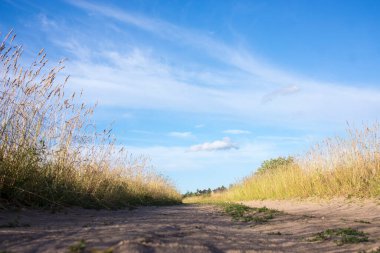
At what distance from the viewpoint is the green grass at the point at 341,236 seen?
397 centimetres

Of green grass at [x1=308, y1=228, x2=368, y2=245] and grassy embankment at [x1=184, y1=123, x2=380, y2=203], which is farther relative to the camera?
grassy embankment at [x1=184, y1=123, x2=380, y2=203]

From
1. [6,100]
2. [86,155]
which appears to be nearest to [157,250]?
[6,100]

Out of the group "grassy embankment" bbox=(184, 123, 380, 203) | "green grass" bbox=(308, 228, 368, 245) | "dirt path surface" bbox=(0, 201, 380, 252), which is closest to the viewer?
"dirt path surface" bbox=(0, 201, 380, 252)

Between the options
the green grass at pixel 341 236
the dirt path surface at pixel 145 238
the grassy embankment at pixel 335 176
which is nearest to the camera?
the dirt path surface at pixel 145 238

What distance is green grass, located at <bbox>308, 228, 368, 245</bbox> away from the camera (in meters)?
3.97

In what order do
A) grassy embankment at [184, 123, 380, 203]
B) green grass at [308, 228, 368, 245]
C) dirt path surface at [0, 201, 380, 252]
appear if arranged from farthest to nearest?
grassy embankment at [184, 123, 380, 203]
green grass at [308, 228, 368, 245]
dirt path surface at [0, 201, 380, 252]

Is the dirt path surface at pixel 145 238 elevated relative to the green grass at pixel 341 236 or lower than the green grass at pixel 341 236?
elevated

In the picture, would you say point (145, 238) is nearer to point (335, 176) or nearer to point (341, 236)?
point (341, 236)

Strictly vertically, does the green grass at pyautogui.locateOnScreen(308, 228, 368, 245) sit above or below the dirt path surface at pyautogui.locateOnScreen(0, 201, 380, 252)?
below

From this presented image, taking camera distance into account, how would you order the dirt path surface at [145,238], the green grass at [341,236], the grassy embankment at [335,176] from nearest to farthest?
the dirt path surface at [145,238], the green grass at [341,236], the grassy embankment at [335,176]

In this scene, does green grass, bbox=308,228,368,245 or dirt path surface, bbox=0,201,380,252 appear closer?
dirt path surface, bbox=0,201,380,252

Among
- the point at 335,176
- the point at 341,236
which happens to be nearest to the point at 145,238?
the point at 341,236

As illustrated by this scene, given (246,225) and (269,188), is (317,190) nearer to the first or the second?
(269,188)

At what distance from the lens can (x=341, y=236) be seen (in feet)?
14.1
